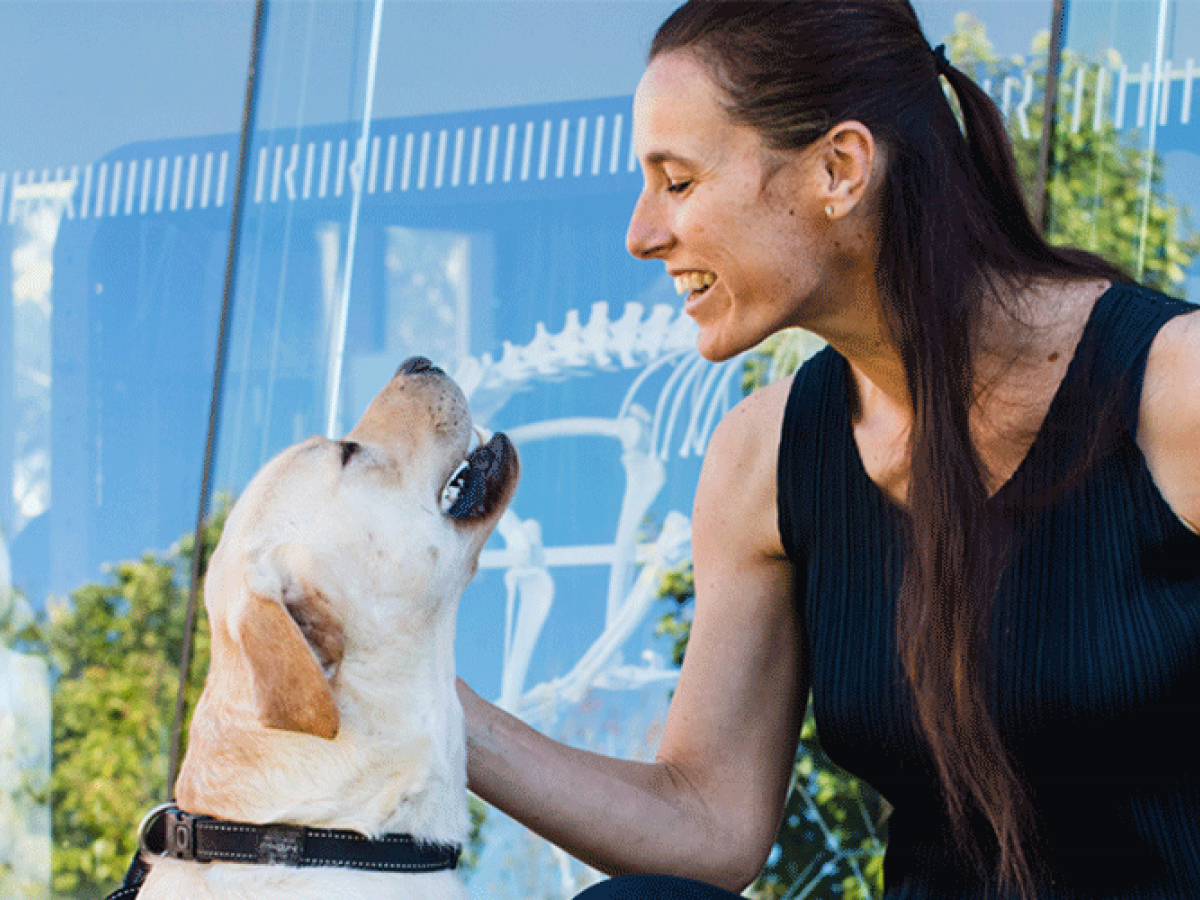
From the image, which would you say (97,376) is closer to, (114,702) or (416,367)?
(114,702)

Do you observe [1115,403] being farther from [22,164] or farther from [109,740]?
[22,164]

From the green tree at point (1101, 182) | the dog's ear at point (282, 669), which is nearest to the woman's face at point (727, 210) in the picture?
the dog's ear at point (282, 669)

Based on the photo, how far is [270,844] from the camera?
175 cm

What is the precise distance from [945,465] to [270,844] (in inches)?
40.1

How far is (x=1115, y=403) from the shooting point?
1.57 m

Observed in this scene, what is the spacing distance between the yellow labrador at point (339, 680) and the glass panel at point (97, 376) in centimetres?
317

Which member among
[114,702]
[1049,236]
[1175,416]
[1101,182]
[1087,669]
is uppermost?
[1101,182]

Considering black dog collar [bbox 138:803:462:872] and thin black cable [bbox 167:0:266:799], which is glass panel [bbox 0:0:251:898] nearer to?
thin black cable [bbox 167:0:266:799]

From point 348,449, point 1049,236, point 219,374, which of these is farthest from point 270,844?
point 219,374

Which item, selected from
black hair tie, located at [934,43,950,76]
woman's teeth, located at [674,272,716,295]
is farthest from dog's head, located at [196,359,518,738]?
black hair tie, located at [934,43,950,76]

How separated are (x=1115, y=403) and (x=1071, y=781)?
46 cm

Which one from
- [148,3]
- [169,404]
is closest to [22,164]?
[148,3]

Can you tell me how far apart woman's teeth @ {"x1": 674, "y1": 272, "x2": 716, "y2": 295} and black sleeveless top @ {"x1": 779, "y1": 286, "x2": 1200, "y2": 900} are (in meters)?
0.43

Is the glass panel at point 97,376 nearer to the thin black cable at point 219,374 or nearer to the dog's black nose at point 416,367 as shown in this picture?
the thin black cable at point 219,374
